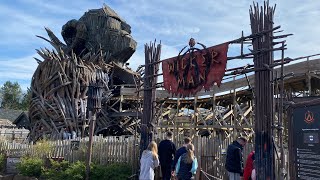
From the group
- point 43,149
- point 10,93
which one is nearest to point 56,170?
point 43,149

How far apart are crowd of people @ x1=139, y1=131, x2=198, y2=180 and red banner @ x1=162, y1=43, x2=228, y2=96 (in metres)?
1.47

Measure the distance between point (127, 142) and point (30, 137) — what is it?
48.6ft

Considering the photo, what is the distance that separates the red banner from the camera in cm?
943

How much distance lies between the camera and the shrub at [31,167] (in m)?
14.0

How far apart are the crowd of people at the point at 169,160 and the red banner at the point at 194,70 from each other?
1471 mm

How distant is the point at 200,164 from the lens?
10.3 meters

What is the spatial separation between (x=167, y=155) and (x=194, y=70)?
243cm

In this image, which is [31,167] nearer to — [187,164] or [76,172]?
[76,172]

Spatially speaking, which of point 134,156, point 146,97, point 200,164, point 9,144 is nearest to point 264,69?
point 200,164

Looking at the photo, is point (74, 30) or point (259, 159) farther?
point (74, 30)

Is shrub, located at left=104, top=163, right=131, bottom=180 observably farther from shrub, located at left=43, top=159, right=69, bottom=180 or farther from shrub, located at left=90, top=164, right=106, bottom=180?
shrub, located at left=43, top=159, right=69, bottom=180

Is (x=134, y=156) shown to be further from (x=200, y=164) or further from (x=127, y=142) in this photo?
(x=200, y=164)

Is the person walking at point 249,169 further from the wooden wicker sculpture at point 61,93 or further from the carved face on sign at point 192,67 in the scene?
the wooden wicker sculpture at point 61,93

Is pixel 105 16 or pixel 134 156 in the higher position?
pixel 105 16
